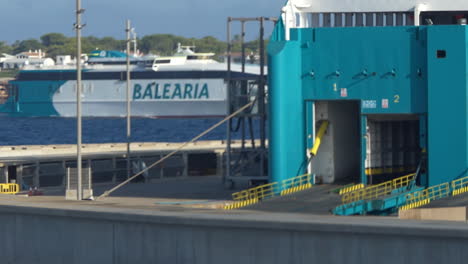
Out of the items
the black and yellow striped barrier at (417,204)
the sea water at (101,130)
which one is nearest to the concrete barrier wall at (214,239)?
the black and yellow striped barrier at (417,204)

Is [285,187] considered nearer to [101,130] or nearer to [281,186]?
[281,186]

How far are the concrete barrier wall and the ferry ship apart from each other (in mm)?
147357

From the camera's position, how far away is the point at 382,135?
3303 centimetres

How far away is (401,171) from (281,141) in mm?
5581

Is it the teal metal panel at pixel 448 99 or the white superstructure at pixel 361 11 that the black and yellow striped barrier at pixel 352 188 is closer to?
the teal metal panel at pixel 448 99

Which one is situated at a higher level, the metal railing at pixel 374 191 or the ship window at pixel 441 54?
the ship window at pixel 441 54

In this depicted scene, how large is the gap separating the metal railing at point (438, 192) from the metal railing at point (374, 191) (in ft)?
2.41

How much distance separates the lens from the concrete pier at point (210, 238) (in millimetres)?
14953

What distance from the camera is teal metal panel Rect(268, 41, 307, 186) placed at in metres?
29.3

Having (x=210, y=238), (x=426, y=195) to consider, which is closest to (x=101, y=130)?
(x=426, y=195)

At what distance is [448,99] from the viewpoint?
28766 mm

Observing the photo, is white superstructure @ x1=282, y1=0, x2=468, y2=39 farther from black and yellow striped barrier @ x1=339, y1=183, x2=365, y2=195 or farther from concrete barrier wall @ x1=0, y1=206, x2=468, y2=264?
concrete barrier wall @ x1=0, y1=206, x2=468, y2=264

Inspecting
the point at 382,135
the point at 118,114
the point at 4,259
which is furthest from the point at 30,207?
the point at 118,114

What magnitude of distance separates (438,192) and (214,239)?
1347cm
